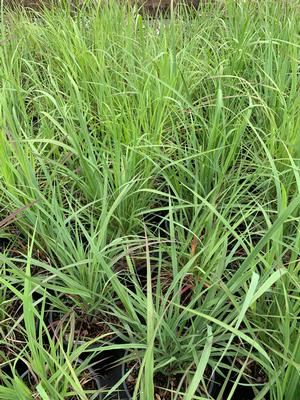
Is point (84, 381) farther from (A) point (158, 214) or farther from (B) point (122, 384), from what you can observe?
(A) point (158, 214)

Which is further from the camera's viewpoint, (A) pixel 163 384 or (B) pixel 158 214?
(B) pixel 158 214

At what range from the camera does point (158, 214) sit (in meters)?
1.09

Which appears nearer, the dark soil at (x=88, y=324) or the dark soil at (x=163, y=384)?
the dark soil at (x=163, y=384)

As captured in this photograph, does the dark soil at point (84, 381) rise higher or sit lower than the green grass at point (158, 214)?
lower

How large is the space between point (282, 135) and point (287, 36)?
55 centimetres

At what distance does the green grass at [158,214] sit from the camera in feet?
2.23

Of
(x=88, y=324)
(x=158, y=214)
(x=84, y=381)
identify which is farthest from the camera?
(x=158, y=214)

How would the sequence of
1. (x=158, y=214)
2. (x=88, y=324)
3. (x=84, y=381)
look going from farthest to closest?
(x=158, y=214) < (x=88, y=324) < (x=84, y=381)

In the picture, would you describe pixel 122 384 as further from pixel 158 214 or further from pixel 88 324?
pixel 158 214

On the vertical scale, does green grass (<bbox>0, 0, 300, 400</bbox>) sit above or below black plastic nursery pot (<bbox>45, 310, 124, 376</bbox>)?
above

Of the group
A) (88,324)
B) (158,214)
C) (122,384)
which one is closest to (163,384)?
(122,384)

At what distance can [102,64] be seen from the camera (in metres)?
1.32

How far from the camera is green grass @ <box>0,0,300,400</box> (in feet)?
2.23

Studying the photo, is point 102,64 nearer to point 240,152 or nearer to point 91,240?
point 240,152
